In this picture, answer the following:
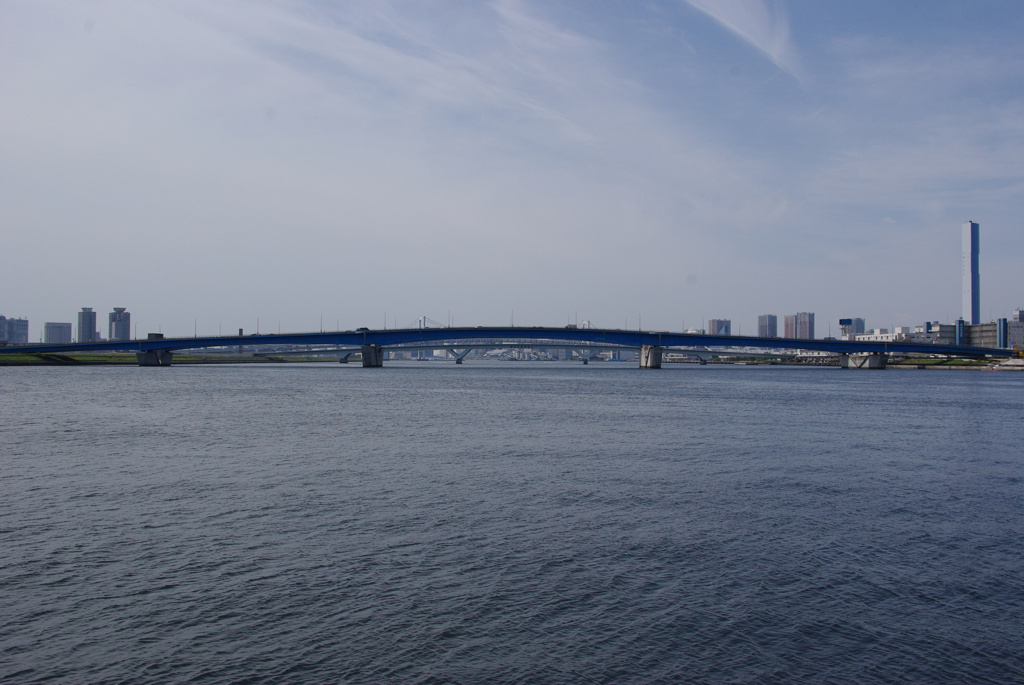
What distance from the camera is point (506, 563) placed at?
1516cm

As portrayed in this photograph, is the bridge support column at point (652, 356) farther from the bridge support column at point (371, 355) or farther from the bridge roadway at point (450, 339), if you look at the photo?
the bridge support column at point (371, 355)

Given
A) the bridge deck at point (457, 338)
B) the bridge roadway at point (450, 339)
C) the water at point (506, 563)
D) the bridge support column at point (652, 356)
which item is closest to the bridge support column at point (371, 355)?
the bridge roadway at point (450, 339)

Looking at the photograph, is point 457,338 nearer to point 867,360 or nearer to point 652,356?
point 652,356

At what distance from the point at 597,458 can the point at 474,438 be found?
28.3ft

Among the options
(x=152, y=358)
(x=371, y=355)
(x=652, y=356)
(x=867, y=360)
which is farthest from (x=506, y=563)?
(x=867, y=360)

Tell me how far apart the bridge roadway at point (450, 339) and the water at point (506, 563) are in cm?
11486

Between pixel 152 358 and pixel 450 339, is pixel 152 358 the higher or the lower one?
the lower one

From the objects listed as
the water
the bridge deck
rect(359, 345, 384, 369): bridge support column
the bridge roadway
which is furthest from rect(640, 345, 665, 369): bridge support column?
the water

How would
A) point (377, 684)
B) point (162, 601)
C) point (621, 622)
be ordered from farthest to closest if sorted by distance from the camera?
point (162, 601)
point (621, 622)
point (377, 684)

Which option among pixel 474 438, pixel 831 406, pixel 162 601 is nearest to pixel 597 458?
pixel 474 438

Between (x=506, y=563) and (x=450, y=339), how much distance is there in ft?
464

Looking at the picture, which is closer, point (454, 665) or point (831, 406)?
point (454, 665)

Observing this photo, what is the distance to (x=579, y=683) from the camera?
1012 cm

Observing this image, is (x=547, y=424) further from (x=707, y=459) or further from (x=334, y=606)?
(x=334, y=606)
